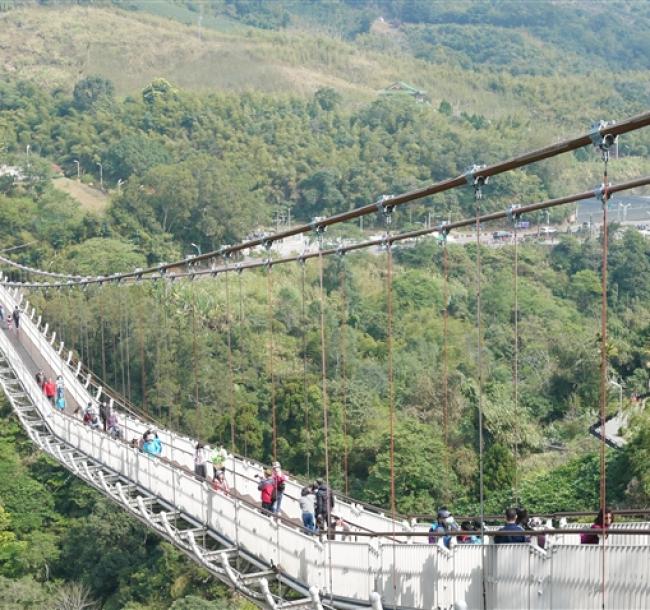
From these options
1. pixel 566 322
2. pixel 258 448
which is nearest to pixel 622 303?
pixel 566 322

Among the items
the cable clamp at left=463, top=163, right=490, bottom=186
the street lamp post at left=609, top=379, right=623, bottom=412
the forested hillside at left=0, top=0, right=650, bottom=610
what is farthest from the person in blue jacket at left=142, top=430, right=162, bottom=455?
the street lamp post at left=609, top=379, right=623, bottom=412

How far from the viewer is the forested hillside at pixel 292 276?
2831 centimetres

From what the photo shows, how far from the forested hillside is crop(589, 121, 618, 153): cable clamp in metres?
10.0

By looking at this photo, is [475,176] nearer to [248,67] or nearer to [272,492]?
[272,492]

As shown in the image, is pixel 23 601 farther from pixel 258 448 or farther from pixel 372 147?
pixel 372 147

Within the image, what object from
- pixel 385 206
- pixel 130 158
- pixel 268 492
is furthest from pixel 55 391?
pixel 130 158

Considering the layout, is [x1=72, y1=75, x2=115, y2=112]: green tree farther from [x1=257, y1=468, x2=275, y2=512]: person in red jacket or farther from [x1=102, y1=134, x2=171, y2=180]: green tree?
[x1=257, y1=468, x2=275, y2=512]: person in red jacket

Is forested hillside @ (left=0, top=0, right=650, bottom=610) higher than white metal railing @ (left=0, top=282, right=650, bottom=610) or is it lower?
lower

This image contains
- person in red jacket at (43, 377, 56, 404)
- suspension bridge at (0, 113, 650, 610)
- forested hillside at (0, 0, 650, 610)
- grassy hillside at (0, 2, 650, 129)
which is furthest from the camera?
grassy hillside at (0, 2, 650, 129)

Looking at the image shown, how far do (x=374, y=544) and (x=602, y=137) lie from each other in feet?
12.2

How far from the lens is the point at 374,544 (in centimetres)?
967

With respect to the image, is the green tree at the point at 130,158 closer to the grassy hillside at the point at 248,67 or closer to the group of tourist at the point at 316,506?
the grassy hillside at the point at 248,67

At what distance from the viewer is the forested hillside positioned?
28312 millimetres

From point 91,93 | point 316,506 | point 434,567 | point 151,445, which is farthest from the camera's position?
point 91,93
